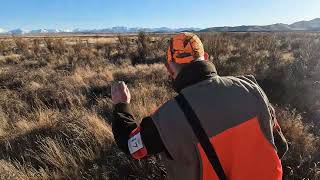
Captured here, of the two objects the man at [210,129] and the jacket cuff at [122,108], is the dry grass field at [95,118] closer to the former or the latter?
the jacket cuff at [122,108]

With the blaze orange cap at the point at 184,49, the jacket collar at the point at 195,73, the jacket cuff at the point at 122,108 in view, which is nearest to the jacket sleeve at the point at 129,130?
the jacket cuff at the point at 122,108

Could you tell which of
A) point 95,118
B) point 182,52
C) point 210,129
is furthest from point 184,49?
point 95,118

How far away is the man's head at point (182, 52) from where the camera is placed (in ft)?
8.16

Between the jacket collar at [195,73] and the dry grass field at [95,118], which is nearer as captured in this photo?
the jacket collar at [195,73]

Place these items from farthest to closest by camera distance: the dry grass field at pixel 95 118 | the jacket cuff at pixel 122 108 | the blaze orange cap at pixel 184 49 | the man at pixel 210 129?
the dry grass field at pixel 95 118 < the jacket cuff at pixel 122 108 < the blaze orange cap at pixel 184 49 < the man at pixel 210 129

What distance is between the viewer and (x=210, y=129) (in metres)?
2.31

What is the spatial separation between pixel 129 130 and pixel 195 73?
58 centimetres

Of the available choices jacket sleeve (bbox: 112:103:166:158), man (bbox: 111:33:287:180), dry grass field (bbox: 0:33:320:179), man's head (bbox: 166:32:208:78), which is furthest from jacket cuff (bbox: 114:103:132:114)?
dry grass field (bbox: 0:33:320:179)

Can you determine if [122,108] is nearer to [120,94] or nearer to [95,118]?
[120,94]

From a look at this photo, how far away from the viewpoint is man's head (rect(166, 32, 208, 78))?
249 cm

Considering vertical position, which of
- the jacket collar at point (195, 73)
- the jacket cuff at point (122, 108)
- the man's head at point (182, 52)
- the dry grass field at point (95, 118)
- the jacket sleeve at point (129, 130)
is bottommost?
the dry grass field at point (95, 118)

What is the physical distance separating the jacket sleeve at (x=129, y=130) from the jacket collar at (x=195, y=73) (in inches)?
11.7

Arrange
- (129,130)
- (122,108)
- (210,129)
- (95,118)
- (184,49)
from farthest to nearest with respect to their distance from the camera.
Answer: (95,118), (122,108), (129,130), (184,49), (210,129)

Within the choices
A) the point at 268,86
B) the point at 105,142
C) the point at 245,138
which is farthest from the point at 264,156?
the point at 268,86
